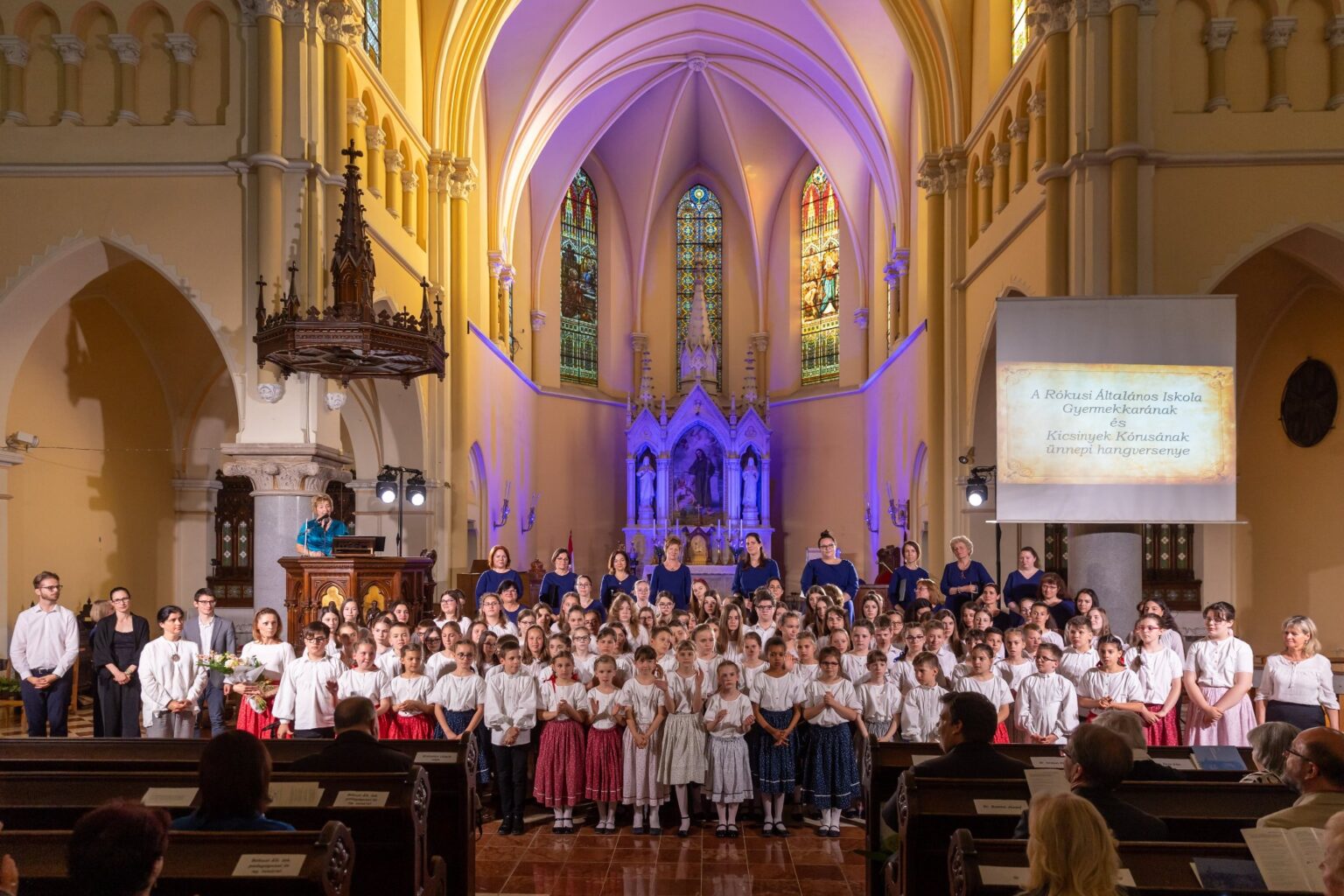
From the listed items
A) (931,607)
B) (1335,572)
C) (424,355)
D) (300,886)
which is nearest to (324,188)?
(424,355)

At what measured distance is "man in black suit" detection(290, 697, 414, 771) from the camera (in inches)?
202

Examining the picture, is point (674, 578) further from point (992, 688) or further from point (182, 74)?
point (182, 74)

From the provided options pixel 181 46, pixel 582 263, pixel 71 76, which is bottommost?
pixel 71 76

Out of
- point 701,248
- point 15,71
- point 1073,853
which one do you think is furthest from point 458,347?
point 1073,853

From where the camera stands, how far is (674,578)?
10.9m

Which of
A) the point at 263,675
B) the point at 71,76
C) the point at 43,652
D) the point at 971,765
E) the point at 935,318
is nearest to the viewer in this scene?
the point at 971,765

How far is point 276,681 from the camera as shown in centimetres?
830

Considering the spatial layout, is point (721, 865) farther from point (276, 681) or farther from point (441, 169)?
point (441, 169)

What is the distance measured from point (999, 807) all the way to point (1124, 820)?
2.37ft

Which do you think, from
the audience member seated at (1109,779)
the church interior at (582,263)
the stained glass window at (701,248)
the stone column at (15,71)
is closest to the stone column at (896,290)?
the church interior at (582,263)

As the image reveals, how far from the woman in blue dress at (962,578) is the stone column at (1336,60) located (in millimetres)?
5531

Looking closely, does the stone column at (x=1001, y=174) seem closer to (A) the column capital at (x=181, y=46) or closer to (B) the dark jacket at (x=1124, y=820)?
(A) the column capital at (x=181, y=46)

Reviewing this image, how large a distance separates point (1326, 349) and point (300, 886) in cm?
1326

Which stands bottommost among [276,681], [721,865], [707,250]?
[721,865]
